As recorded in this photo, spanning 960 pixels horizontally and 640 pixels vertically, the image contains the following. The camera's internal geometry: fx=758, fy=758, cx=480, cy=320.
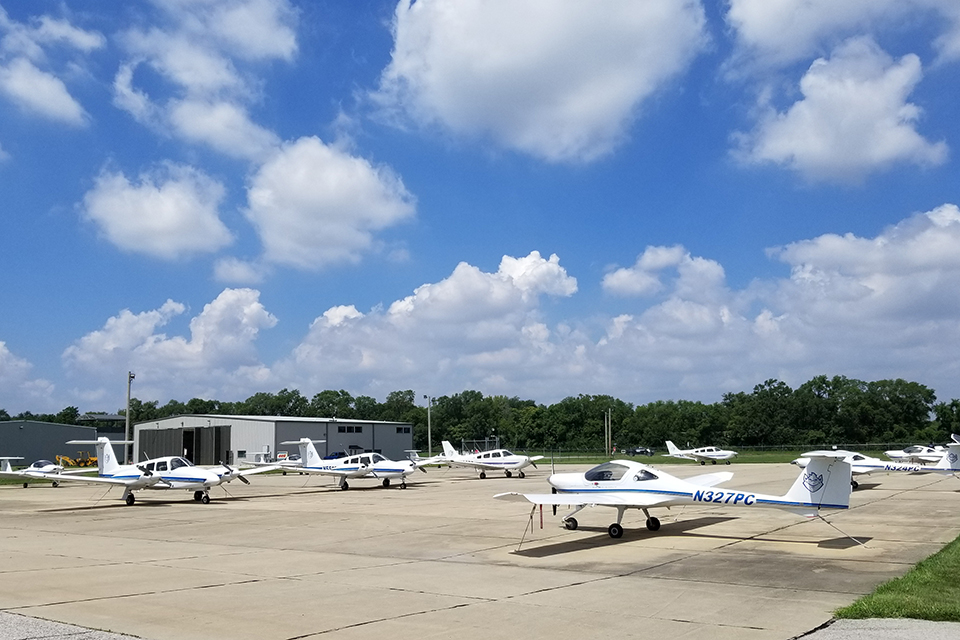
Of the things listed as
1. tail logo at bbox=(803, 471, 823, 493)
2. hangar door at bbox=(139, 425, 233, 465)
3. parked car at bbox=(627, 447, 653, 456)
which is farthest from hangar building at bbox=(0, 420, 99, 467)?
tail logo at bbox=(803, 471, 823, 493)

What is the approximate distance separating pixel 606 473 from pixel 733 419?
103525 mm

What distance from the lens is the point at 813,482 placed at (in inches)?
624

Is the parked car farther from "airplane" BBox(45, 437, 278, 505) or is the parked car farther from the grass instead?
the grass

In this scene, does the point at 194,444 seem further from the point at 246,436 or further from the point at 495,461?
the point at 495,461

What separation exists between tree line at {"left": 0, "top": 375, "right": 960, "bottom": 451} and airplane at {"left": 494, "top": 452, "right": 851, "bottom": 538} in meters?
94.5

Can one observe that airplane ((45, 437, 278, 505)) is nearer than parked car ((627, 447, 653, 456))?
Yes

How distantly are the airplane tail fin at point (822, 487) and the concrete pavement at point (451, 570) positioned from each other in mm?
923

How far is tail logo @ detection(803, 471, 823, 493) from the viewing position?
15797mm

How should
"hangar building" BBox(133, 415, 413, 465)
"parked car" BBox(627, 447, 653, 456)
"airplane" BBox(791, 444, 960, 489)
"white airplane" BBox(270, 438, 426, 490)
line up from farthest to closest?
"parked car" BBox(627, 447, 653, 456), "hangar building" BBox(133, 415, 413, 465), "white airplane" BBox(270, 438, 426, 490), "airplane" BBox(791, 444, 960, 489)

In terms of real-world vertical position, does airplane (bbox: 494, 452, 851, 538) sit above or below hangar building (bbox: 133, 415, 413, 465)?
below

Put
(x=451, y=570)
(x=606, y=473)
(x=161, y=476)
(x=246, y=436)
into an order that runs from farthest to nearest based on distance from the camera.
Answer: (x=246, y=436) → (x=161, y=476) → (x=606, y=473) → (x=451, y=570)

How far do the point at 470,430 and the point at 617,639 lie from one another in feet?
454

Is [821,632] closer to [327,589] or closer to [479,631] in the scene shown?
[479,631]

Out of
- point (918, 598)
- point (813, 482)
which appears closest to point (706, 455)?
point (813, 482)
